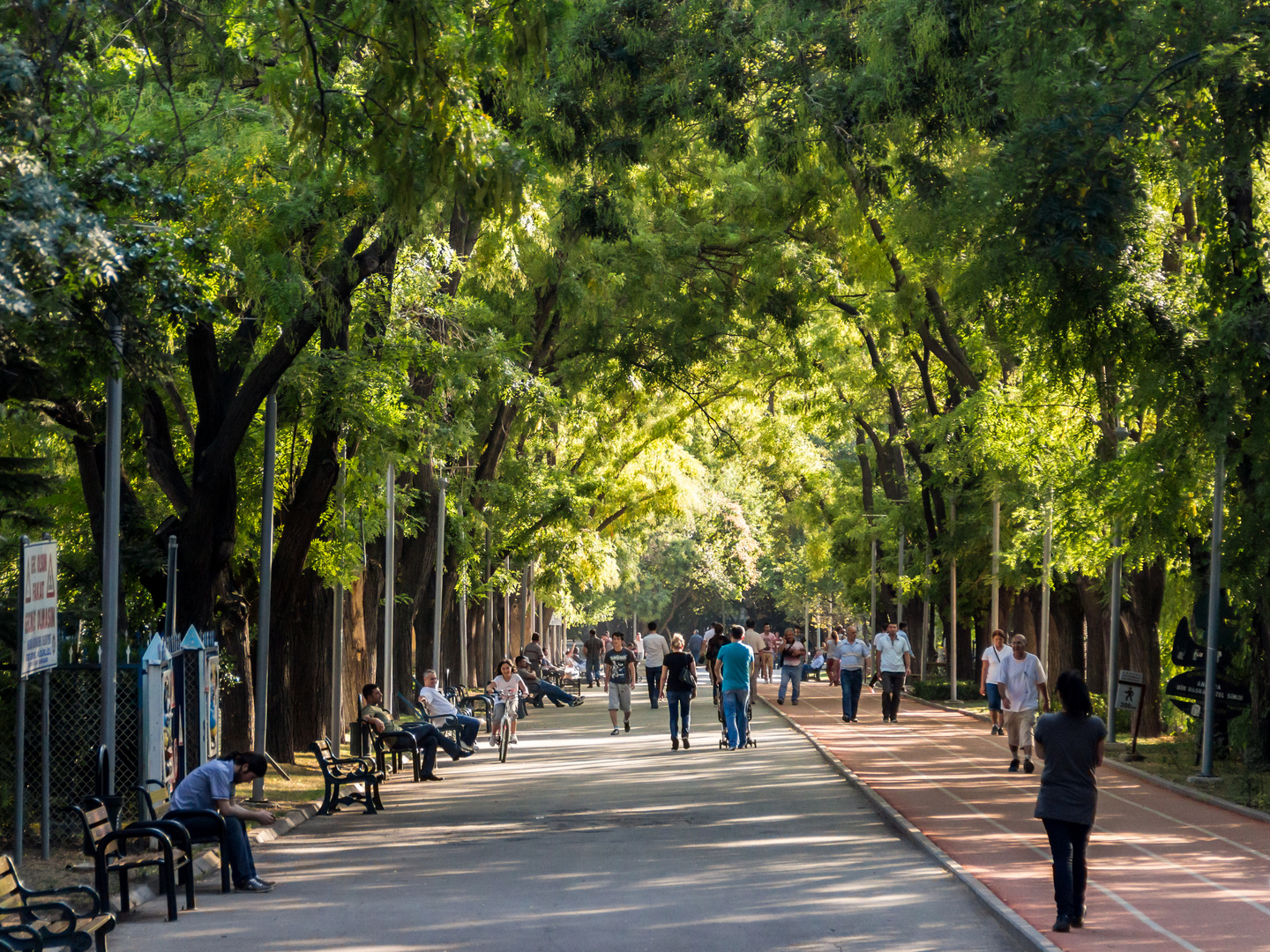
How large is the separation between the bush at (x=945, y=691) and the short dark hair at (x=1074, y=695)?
27.9 meters

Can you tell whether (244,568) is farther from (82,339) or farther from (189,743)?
(82,339)

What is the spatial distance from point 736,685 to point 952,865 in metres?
10.8

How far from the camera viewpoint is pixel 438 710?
75.2 feet

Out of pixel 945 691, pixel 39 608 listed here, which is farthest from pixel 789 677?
pixel 39 608

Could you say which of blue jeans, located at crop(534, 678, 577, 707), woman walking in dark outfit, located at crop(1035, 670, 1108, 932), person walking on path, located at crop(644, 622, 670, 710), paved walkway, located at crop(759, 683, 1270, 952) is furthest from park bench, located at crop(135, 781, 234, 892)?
blue jeans, located at crop(534, 678, 577, 707)

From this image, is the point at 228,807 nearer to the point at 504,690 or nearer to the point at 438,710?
the point at 438,710

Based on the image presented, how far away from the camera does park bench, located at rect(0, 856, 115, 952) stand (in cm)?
750

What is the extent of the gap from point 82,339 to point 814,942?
567 cm

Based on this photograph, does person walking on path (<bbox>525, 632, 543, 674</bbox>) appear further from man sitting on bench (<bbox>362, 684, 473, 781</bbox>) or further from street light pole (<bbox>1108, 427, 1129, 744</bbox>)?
street light pole (<bbox>1108, 427, 1129, 744</bbox>)

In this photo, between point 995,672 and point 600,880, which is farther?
point 995,672

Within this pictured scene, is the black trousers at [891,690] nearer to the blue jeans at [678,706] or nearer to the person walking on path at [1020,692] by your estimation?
the blue jeans at [678,706]

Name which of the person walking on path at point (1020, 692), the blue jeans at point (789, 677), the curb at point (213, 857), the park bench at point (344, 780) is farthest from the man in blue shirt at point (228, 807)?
the blue jeans at point (789, 677)

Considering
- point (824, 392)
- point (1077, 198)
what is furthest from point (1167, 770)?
point (824, 392)

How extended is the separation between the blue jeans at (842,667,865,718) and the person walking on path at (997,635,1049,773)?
9.87m
